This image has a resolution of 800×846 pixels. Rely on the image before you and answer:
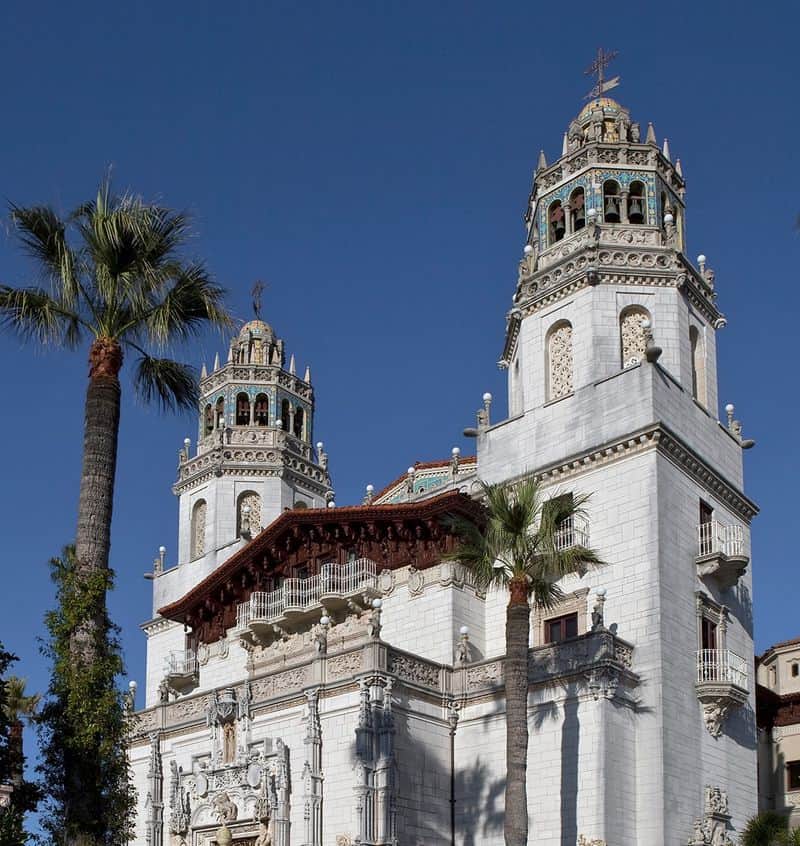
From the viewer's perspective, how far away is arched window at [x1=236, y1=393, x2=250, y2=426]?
55719 mm

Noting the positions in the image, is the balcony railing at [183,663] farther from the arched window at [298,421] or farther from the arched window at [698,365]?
the arched window at [698,365]

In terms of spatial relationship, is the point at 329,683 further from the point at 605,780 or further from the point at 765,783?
the point at 765,783

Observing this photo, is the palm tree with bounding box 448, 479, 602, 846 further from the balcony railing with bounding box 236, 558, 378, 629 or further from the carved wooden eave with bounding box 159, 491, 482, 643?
the balcony railing with bounding box 236, 558, 378, 629

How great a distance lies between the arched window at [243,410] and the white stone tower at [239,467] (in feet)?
0.14

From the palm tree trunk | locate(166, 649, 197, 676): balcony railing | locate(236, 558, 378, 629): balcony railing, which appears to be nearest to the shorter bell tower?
locate(166, 649, 197, 676): balcony railing

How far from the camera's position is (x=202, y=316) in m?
24.9

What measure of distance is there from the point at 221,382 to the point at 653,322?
2146 cm

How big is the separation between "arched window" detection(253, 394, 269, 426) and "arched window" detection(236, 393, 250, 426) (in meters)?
0.37

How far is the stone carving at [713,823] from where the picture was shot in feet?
114

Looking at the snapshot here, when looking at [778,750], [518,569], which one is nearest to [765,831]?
[518,569]

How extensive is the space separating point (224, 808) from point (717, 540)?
1576cm

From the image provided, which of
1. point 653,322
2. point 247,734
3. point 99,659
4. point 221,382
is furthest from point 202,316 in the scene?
point 221,382

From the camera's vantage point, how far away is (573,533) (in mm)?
37844

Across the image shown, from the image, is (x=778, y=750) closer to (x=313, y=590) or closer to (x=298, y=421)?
(x=313, y=590)
